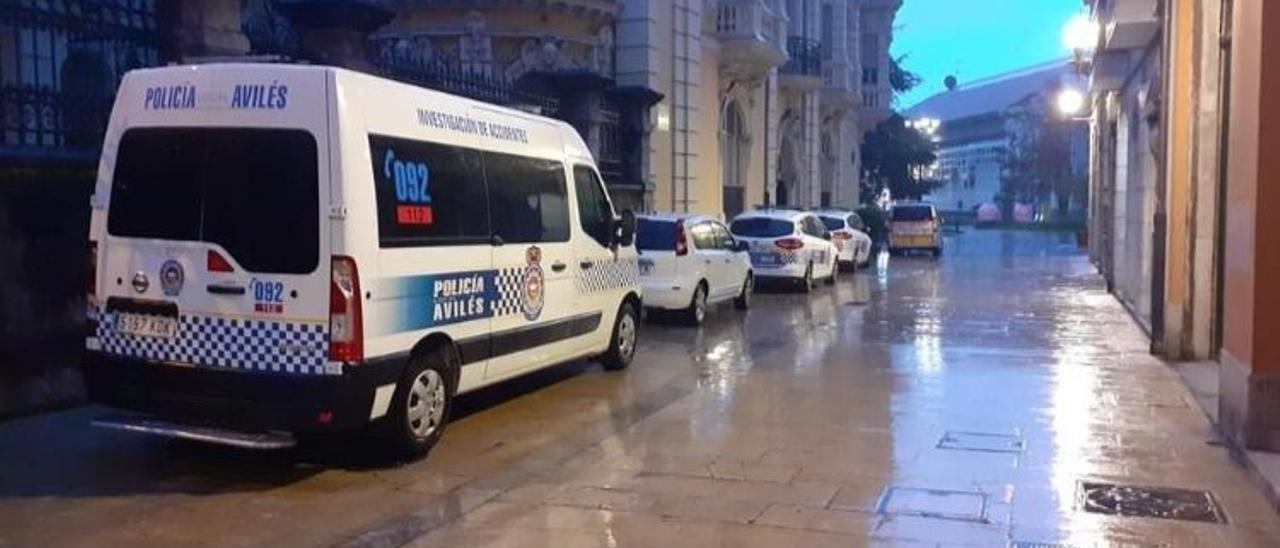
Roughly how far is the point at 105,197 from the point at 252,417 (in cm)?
179

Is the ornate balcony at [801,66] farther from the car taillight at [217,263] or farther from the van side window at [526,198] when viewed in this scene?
the car taillight at [217,263]

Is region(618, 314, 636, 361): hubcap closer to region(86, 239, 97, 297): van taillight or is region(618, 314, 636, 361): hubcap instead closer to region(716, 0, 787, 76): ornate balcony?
region(86, 239, 97, 297): van taillight

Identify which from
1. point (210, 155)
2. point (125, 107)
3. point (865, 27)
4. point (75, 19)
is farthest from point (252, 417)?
point (865, 27)

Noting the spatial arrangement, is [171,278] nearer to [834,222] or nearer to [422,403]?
[422,403]

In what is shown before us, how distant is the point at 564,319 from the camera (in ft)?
33.7

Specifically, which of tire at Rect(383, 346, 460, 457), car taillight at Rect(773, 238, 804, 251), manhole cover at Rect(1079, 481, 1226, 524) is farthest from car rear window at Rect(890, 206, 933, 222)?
tire at Rect(383, 346, 460, 457)

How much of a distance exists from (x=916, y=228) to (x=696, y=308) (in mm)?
22038

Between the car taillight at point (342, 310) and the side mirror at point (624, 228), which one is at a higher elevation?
the side mirror at point (624, 228)

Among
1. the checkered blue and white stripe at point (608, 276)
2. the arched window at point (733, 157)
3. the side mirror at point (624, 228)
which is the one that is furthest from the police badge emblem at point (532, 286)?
the arched window at point (733, 157)

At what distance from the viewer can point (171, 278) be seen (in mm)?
7492

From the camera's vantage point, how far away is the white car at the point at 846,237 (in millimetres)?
27547

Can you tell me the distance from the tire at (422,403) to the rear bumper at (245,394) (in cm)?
21

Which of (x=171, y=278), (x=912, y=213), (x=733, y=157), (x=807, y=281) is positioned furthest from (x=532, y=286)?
(x=912, y=213)

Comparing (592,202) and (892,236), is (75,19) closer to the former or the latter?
(592,202)
